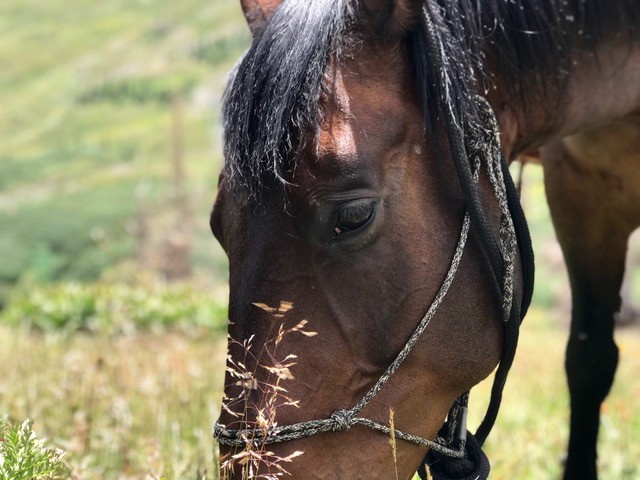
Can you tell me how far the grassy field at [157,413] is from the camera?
324cm

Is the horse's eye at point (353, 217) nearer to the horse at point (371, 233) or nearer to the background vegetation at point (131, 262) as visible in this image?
the horse at point (371, 233)

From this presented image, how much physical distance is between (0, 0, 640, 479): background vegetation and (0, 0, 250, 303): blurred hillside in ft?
0.20

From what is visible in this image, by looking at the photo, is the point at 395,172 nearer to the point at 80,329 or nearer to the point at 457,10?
the point at 457,10

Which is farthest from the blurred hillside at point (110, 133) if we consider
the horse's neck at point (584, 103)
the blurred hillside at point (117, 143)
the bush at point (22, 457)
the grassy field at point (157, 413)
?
the bush at point (22, 457)

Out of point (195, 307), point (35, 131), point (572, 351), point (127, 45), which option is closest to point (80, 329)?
point (195, 307)

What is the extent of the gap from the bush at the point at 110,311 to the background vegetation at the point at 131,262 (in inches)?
1.0

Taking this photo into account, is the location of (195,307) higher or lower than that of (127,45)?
higher

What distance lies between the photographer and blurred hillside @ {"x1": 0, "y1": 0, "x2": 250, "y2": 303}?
16516mm

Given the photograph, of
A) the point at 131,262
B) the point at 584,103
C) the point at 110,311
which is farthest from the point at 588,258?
the point at 131,262

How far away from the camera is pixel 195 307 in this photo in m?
9.96

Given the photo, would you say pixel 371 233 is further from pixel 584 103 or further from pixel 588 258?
pixel 588 258

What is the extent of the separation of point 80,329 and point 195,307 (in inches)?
53.4

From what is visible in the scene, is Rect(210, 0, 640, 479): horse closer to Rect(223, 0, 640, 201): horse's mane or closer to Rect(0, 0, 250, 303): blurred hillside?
Rect(223, 0, 640, 201): horse's mane

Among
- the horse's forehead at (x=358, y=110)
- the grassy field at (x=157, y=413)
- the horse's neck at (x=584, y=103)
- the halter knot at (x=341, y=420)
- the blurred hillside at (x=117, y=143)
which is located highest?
the horse's forehead at (x=358, y=110)
